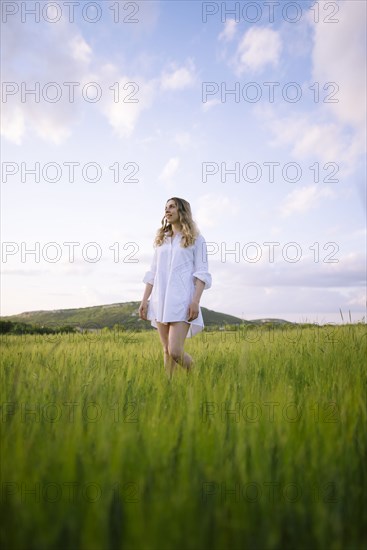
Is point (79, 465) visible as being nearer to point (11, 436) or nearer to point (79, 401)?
point (11, 436)

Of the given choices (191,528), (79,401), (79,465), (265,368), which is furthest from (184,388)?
(191,528)

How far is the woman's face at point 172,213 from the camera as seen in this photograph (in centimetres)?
473

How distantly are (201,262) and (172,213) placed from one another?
0.73 m

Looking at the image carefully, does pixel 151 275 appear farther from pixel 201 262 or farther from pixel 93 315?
pixel 93 315

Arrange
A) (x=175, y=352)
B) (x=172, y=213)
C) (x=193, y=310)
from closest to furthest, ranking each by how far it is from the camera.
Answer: (x=175, y=352), (x=193, y=310), (x=172, y=213)

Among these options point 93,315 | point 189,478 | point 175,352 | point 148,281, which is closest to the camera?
point 189,478

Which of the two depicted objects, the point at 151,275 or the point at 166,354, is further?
the point at 151,275

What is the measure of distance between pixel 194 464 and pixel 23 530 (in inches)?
29.6

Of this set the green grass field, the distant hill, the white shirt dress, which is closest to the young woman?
the white shirt dress

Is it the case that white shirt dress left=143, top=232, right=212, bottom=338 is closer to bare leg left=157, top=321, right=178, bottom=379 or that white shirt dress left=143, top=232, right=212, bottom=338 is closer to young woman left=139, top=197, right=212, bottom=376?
young woman left=139, top=197, right=212, bottom=376

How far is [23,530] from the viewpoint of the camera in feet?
4.44

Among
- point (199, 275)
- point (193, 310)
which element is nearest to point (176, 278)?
point (199, 275)

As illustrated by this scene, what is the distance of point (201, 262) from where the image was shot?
461 cm

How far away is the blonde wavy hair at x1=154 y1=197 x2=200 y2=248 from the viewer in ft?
15.1
